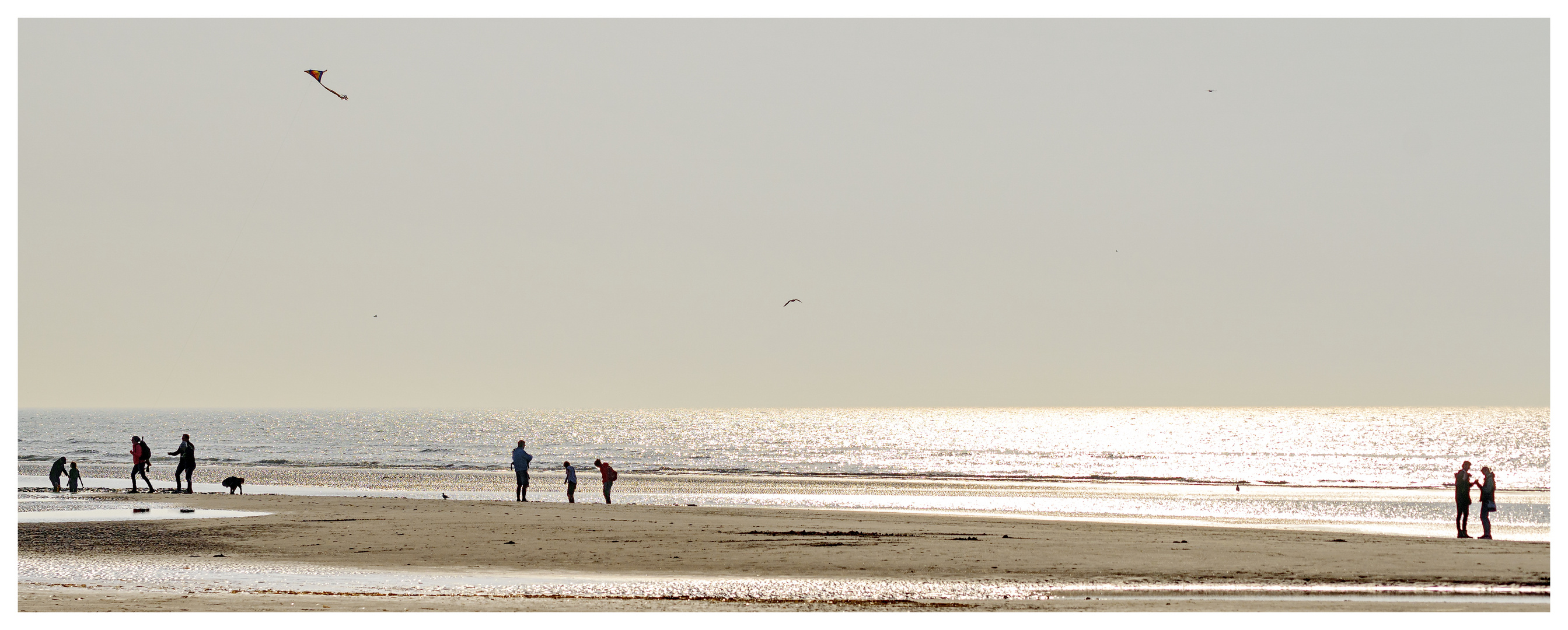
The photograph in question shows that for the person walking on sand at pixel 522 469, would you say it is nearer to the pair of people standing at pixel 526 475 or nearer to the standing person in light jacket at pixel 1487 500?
the pair of people standing at pixel 526 475

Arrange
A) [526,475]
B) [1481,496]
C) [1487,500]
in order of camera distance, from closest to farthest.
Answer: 1. [1487,500]
2. [1481,496]
3. [526,475]

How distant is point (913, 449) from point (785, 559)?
288 ft

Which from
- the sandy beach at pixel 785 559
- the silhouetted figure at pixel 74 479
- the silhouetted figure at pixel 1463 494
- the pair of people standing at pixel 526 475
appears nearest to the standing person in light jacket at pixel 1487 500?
the silhouetted figure at pixel 1463 494

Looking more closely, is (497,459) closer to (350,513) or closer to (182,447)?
(182,447)

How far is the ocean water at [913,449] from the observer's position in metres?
63.7

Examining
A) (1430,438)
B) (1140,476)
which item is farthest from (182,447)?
(1430,438)

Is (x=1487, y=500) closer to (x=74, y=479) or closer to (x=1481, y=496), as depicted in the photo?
(x=1481, y=496)

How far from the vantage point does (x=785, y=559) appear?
17.8 m

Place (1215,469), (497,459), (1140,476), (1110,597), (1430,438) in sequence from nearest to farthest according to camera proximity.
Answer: (1110,597)
(1140,476)
(1215,469)
(497,459)
(1430,438)

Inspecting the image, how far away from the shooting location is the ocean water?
63.7 meters

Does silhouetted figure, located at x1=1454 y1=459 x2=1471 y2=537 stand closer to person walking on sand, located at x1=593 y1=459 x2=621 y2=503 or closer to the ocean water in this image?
person walking on sand, located at x1=593 y1=459 x2=621 y2=503

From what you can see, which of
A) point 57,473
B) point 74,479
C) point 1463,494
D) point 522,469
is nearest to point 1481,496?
point 1463,494

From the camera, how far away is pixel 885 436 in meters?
138

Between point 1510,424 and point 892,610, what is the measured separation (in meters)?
204
